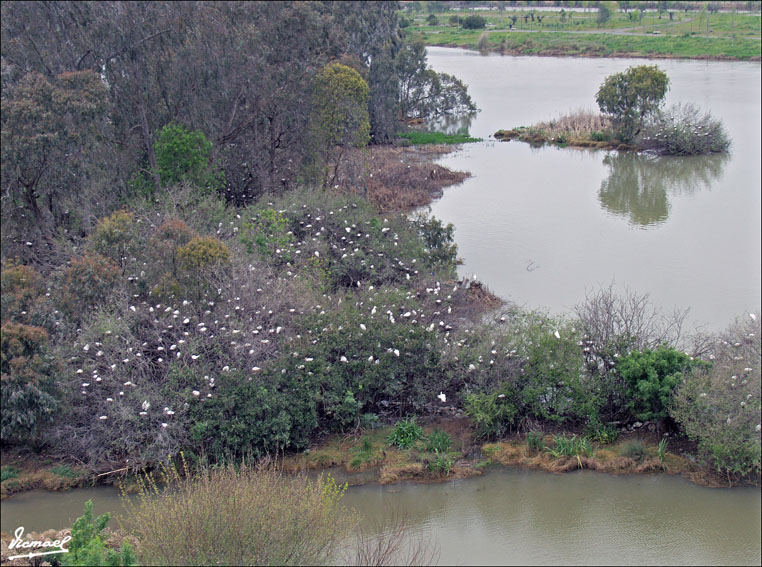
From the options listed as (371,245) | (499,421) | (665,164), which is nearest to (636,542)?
(499,421)

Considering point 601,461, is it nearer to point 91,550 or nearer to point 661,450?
point 661,450

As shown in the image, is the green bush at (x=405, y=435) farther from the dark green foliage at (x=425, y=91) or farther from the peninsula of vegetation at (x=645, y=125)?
the dark green foliage at (x=425, y=91)

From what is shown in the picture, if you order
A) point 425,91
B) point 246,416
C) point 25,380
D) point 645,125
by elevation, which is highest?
point 425,91

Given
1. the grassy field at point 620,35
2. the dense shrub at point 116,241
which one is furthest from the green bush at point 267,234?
the grassy field at point 620,35

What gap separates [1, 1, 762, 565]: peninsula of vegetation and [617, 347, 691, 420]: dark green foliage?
0.12 ft

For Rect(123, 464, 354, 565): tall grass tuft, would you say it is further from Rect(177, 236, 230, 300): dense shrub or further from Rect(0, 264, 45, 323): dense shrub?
Rect(177, 236, 230, 300): dense shrub

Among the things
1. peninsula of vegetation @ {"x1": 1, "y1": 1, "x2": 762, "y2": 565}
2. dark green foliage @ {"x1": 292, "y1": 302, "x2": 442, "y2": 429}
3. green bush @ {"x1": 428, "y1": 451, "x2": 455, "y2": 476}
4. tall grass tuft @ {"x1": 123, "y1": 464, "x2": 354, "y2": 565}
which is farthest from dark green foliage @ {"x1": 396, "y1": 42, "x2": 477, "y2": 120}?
tall grass tuft @ {"x1": 123, "y1": 464, "x2": 354, "y2": 565}

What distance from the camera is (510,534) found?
10.0 metres

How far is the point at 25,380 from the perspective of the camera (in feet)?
35.5

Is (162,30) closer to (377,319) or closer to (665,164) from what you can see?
(377,319)

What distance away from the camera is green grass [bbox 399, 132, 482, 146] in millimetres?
35156

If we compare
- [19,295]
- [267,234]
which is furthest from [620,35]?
[19,295]

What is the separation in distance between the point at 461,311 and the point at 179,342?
19.4ft

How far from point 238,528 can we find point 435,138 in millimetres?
30028
